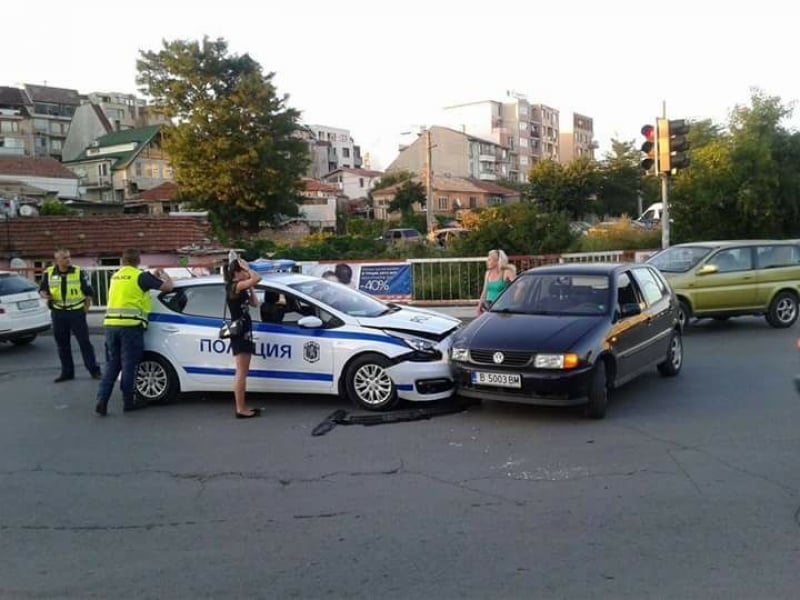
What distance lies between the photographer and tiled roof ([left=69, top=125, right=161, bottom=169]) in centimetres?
7469

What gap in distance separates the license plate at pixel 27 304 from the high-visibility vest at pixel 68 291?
3745mm

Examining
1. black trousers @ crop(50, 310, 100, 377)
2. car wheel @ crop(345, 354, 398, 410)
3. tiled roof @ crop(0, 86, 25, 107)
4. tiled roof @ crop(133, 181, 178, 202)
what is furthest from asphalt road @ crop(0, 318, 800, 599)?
tiled roof @ crop(0, 86, 25, 107)

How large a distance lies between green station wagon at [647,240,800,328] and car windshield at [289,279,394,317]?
6.40 metres

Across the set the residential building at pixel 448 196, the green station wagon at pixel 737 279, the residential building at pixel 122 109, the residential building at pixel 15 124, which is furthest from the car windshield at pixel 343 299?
the residential building at pixel 122 109

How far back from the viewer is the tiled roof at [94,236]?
30.4m

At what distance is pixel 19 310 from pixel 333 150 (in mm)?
107792

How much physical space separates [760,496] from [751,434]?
1719 millimetres

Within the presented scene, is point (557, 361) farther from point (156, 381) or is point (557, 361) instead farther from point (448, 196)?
point (448, 196)

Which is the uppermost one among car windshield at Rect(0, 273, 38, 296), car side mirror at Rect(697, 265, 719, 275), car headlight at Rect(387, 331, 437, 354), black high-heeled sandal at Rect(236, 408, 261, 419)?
car windshield at Rect(0, 273, 38, 296)

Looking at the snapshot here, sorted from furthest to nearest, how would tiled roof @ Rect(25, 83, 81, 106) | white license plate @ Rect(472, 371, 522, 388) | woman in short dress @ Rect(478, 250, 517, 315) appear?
1. tiled roof @ Rect(25, 83, 81, 106)
2. woman in short dress @ Rect(478, 250, 517, 315)
3. white license plate @ Rect(472, 371, 522, 388)

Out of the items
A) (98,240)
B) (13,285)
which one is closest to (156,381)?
(13,285)

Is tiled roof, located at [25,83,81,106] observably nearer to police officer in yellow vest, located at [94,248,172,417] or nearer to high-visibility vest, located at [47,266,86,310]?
high-visibility vest, located at [47,266,86,310]

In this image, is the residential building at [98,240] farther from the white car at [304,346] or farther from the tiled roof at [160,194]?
the tiled roof at [160,194]

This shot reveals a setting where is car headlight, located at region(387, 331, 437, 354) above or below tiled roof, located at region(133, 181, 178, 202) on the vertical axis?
below
